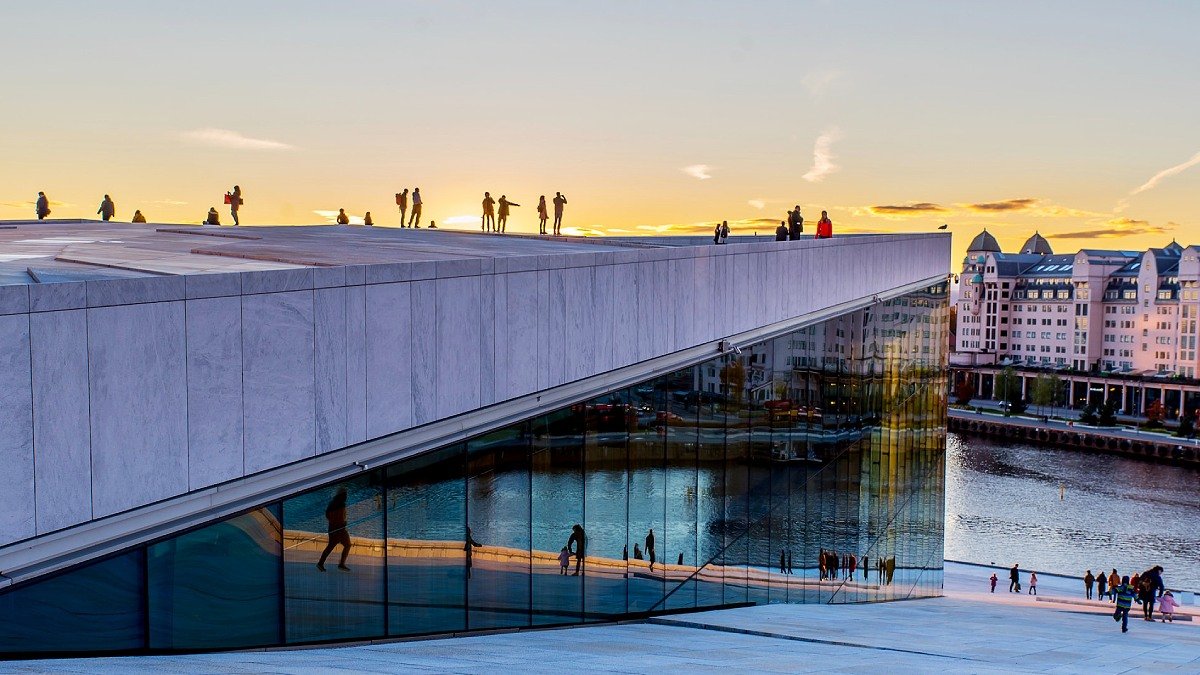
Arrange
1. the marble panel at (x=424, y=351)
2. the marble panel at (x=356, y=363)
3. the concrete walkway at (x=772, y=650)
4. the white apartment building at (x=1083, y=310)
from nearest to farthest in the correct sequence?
1. the concrete walkway at (x=772, y=650)
2. the marble panel at (x=356, y=363)
3. the marble panel at (x=424, y=351)
4. the white apartment building at (x=1083, y=310)

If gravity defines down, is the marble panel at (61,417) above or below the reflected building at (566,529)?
above

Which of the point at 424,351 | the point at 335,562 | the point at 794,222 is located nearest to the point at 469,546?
the point at 335,562

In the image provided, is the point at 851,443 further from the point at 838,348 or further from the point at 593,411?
the point at 593,411

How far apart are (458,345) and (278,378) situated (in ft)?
6.88

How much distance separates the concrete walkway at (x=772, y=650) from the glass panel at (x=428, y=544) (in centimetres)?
27

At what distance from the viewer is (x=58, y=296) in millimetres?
6848

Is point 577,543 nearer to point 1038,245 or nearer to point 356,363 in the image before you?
point 356,363

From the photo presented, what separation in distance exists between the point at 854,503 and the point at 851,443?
4.05 ft

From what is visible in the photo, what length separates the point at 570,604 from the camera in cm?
1288

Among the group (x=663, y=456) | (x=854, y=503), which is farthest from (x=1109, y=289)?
(x=663, y=456)

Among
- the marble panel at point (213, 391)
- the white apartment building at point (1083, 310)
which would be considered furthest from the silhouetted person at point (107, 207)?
the white apartment building at point (1083, 310)

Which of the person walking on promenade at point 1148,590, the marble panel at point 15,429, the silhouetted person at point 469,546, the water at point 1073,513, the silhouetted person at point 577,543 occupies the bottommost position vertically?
the water at point 1073,513

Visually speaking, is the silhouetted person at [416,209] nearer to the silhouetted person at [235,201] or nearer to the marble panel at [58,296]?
the silhouetted person at [235,201]

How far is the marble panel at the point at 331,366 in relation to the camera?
8.66 meters
